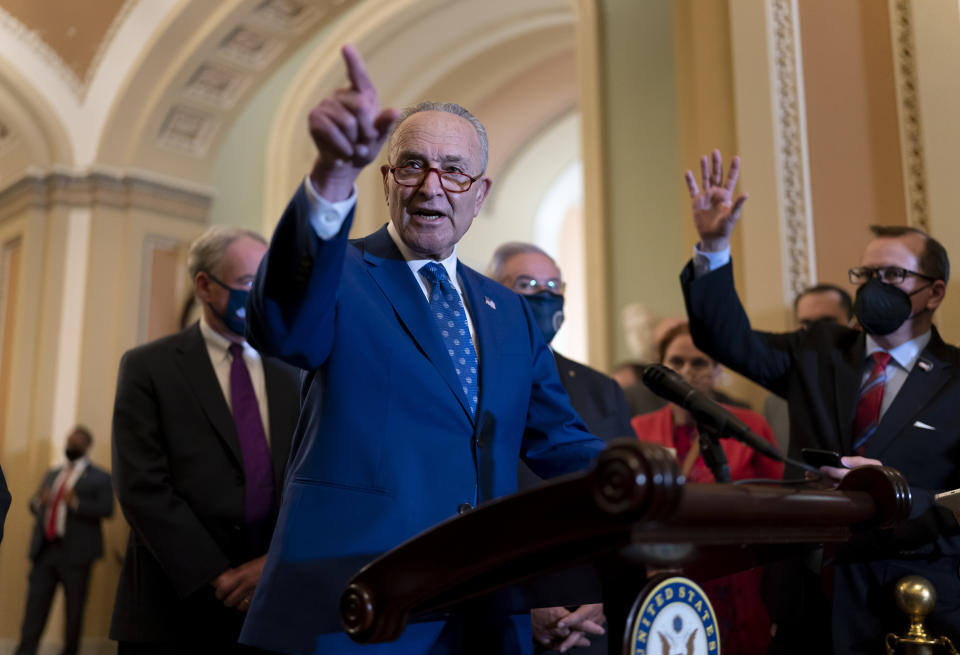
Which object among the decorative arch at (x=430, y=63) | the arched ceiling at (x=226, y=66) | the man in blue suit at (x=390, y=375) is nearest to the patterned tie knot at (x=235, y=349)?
the man in blue suit at (x=390, y=375)

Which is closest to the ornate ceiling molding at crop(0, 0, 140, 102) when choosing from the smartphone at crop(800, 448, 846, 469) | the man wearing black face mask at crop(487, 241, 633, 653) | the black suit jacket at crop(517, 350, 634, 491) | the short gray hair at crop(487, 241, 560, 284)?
the short gray hair at crop(487, 241, 560, 284)

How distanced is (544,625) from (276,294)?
4.41 feet

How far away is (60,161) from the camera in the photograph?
24.8 ft

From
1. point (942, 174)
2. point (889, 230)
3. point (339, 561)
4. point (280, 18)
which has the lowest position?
point (339, 561)

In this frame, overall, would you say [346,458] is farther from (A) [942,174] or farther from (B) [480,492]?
(A) [942,174]

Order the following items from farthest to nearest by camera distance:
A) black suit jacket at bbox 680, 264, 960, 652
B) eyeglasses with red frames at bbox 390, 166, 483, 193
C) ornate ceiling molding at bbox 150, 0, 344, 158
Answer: ornate ceiling molding at bbox 150, 0, 344, 158 → black suit jacket at bbox 680, 264, 960, 652 → eyeglasses with red frames at bbox 390, 166, 483, 193

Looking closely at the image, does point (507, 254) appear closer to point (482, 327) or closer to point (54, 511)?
point (482, 327)

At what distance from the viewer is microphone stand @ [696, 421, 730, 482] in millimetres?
1536

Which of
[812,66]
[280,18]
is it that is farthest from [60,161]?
[812,66]

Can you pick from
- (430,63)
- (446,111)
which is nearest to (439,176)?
(446,111)

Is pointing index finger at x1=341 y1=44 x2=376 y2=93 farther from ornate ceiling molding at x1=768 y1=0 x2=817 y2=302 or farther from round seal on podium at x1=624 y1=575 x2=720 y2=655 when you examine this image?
ornate ceiling molding at x1=768 y1=0 x2=817 y2=302

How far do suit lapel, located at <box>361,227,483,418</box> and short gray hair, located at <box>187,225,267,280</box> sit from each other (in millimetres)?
1235

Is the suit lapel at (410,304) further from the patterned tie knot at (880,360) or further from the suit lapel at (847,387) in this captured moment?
the patterned tie knot at (880,360)

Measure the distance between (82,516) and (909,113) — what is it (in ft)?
20.4
